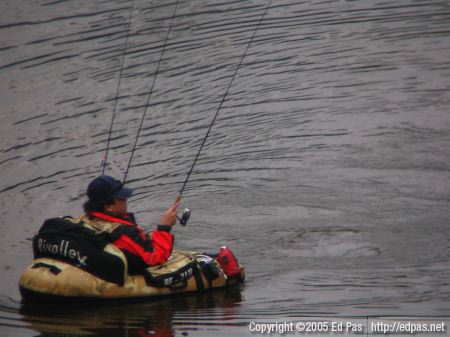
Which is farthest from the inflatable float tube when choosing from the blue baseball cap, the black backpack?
the blue baseball cap

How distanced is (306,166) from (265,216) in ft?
5.86

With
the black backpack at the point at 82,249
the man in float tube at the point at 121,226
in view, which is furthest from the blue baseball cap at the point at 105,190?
the black backpack at the point at 82,249

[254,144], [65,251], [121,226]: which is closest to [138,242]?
[121,226]

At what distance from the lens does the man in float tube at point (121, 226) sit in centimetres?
966

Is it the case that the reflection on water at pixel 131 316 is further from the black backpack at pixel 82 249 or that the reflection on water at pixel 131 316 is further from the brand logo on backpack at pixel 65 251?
the brand logo on backpack at pixel 65 251

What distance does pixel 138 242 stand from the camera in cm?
972

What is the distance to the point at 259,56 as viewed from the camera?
1931 cm

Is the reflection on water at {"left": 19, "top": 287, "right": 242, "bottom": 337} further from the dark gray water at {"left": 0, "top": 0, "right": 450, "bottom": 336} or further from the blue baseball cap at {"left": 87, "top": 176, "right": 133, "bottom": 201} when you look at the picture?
the blue baseball cap at {"left": 87, "top": 176, "right": 133, "bottom": 201}

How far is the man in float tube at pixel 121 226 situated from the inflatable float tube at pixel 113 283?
0.13 meters

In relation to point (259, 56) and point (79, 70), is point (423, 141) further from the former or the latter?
point (79, 70)

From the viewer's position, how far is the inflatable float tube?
31.6ft

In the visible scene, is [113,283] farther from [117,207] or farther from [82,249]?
[117,207]

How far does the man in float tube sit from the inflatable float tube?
0.13m

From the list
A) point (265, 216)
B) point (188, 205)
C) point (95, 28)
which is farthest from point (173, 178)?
point (95, 28)
